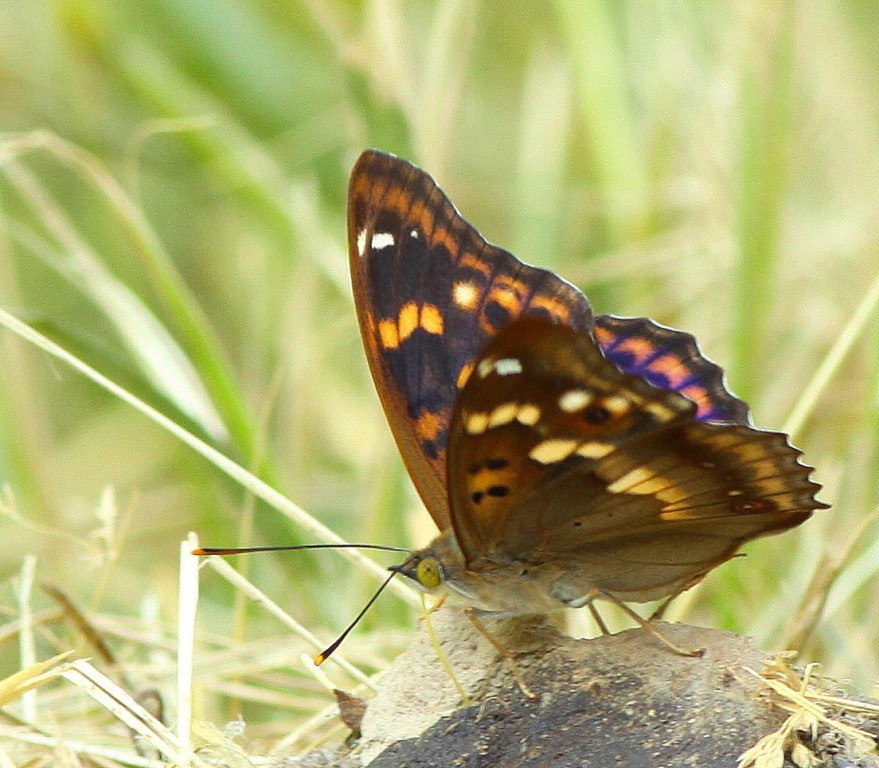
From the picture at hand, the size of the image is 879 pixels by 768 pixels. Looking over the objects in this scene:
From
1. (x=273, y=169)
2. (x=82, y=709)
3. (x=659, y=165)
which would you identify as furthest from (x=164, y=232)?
(x=82, y=709)

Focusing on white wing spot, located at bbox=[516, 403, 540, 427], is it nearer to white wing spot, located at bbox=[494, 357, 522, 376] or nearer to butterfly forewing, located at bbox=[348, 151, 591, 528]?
white wing spot, located at bbox=[494, 357, 522, 376]

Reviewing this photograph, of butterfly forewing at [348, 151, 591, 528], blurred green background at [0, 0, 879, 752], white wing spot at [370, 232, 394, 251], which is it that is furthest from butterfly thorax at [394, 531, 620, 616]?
blurred green background at [0, 0, 879, 752]

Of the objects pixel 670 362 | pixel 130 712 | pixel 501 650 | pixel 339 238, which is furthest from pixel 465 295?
pixel 339 238

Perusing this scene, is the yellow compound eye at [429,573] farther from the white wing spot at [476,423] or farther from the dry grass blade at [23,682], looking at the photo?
the dry grass blade at [23,682]

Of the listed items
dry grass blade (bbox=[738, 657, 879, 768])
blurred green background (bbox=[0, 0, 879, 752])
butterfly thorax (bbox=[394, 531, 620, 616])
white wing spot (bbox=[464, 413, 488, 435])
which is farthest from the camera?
blurred green background (bbox=[0, 0, 879, 752])

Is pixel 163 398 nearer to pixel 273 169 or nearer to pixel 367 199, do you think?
pixel 367 199

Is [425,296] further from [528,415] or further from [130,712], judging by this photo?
[130,712]

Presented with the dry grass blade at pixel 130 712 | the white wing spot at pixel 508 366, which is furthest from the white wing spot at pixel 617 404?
the dry grass blade at pixel 130 712

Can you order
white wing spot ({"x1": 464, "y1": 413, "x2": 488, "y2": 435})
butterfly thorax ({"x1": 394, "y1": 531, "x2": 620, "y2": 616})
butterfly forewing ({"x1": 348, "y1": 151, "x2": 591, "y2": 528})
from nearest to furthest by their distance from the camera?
white wing spot ({"x1": 464, "y1": 413, "x2": 488, "y2": 435})
butterfly thorax ({"x1": 394, "y1": 531, "x2": 620, "y2": 616})
butterfly forewing ({"x1": 348, "y1": 151, "x2": 591, "y2": 528})
